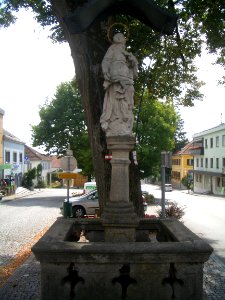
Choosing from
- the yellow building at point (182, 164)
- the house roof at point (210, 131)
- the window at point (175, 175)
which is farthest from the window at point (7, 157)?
the window at point (175, 175)

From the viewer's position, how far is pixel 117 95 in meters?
6.36

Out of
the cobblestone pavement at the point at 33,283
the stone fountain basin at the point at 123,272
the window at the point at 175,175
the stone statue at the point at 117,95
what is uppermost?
the stone statue at the point at 117,95

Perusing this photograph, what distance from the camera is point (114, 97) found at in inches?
251

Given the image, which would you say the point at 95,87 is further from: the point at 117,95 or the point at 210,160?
the point at 210,160

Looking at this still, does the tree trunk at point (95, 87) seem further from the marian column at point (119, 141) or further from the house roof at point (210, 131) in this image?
the house roof at point (210, 131)

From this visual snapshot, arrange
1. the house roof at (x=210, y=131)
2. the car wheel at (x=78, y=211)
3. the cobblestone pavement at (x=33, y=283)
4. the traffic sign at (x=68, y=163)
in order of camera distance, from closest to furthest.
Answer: the cobblestone pavement at (x=33, y=283) < the traffic sign at (x=68, y=163) < the car wheel at (x=78, y=211) < the house roof at (x=210, y=131)

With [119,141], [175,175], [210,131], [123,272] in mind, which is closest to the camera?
[123,272]

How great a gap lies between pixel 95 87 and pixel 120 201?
11.5 feet

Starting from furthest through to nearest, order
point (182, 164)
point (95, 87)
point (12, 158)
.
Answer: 1. point (182, 164)
2. point (12, 158)
3. point (95, 87)

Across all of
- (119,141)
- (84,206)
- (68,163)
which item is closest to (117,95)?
(119,141)

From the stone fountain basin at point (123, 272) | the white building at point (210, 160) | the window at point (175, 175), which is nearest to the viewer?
the stone fountain basin at point (123, 272)

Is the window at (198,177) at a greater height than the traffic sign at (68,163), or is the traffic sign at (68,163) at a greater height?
the traffic sign at (68,163)

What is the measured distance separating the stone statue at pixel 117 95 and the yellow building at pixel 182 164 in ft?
217

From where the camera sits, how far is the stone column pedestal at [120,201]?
625cm
